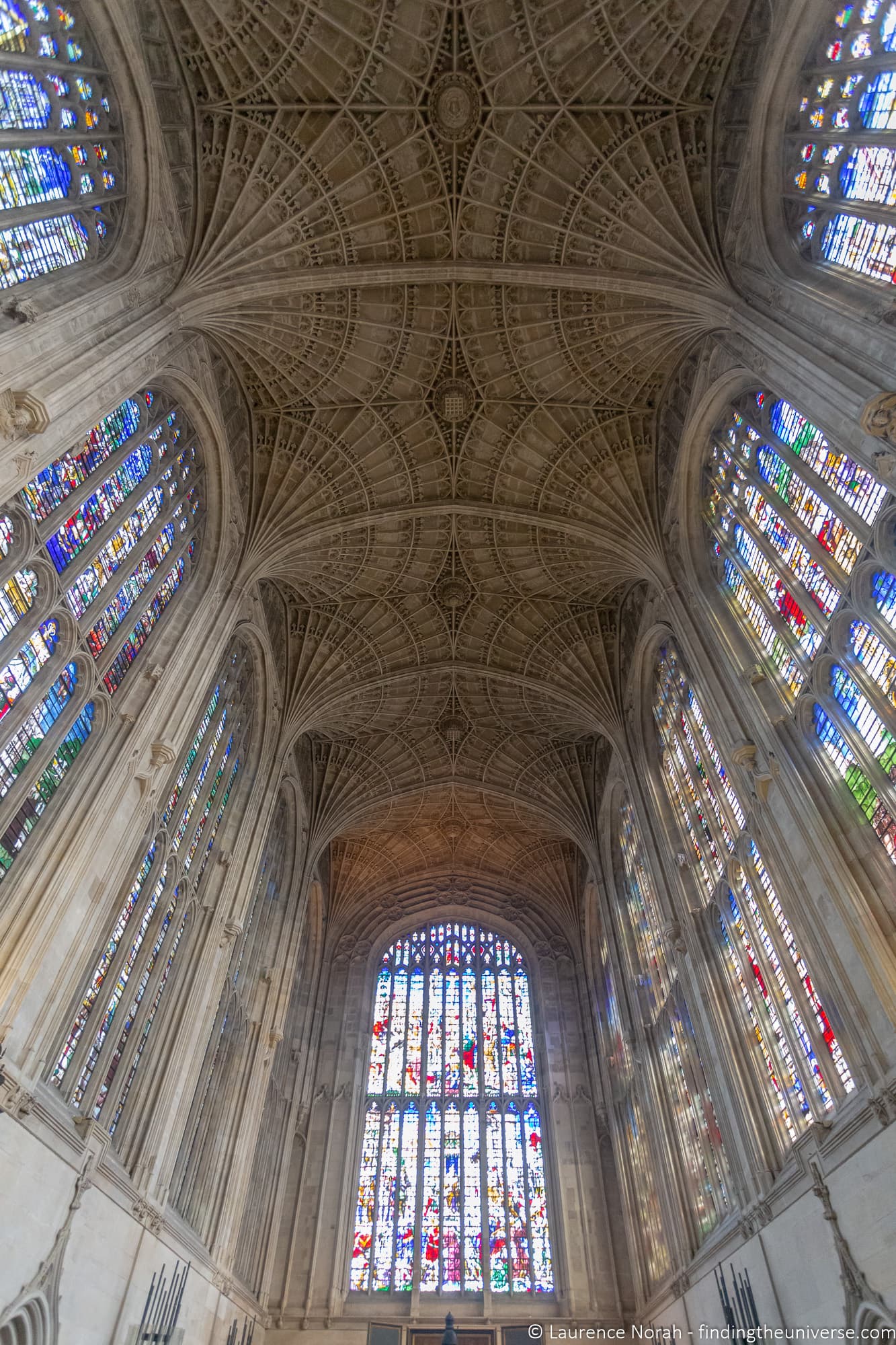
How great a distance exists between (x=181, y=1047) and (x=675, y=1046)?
40.1 feet

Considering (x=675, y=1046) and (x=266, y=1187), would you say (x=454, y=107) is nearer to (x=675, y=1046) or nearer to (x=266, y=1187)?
(x=675, y=1046)

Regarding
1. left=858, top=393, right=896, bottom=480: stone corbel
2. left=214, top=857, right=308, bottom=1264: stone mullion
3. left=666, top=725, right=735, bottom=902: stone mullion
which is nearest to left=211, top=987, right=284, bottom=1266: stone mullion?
left=214, top=857, right=308, bottom=1264: stone mullion

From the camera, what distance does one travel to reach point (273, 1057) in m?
26.1

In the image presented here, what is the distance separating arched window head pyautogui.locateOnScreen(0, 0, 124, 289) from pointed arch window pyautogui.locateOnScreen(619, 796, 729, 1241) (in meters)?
19.3

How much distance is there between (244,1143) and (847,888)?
17793 millimetres

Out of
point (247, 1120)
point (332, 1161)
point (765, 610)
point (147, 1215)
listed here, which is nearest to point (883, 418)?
point (765, 610)

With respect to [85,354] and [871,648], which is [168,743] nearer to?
[85,354]

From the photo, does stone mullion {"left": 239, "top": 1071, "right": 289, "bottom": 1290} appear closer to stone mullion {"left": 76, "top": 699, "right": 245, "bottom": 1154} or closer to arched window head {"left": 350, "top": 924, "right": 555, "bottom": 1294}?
arched window head {"left": 350, "top": 924, "right": 555, "bottom": 1294}

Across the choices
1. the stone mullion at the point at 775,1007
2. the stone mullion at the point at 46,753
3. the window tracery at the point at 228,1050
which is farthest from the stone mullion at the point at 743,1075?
the stone mullion at the point at 46,753

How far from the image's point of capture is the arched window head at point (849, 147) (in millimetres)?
12797

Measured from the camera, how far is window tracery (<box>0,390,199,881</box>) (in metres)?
12.6

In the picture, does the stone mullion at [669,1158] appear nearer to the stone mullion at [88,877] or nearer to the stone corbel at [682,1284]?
the stone corbel at [682,1284]

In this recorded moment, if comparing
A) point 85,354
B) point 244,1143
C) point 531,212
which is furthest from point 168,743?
point 531,212

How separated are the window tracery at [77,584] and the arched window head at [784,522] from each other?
12.7 meters
